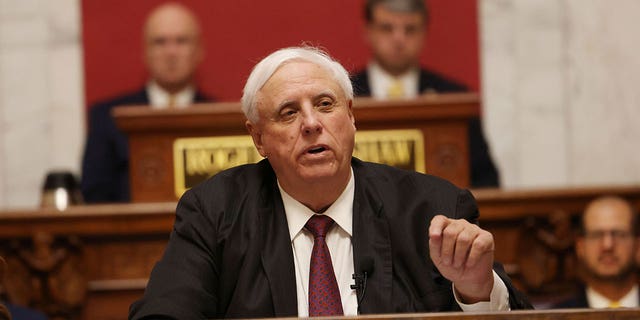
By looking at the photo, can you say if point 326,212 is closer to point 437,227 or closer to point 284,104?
point 284,104

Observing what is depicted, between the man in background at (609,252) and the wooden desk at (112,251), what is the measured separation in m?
0.23

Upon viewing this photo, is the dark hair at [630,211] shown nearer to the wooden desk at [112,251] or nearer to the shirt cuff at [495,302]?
the wooden desk at [112,251]

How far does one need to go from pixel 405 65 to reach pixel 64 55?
2.86 meters

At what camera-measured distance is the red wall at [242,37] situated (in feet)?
27.8

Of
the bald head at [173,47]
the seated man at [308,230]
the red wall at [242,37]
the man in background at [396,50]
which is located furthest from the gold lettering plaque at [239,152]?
the red wall at [242,37]

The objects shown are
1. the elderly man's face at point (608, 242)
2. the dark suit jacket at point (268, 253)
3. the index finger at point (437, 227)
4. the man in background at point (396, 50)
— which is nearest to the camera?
the index finger at point (437, 227)

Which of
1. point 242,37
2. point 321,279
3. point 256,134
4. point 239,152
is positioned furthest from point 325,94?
point 242,37

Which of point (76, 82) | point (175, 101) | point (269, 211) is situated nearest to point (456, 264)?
point (269, 211)

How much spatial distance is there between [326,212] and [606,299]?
94.9 inches

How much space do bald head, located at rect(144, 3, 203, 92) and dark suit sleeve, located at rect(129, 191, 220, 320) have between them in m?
4.10

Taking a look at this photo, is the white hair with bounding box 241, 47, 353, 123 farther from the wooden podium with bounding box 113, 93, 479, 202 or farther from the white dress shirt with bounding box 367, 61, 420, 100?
the white dress shirt with bounding box 367, 61, 420, 100

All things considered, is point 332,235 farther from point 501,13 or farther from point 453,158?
point 501,13

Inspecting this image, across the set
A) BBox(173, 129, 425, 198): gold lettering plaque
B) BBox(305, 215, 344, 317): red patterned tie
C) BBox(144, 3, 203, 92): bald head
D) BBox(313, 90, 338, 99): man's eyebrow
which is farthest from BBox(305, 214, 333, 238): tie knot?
BBox(144, 3, 203, 92): bald head

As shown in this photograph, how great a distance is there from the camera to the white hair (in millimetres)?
3373
